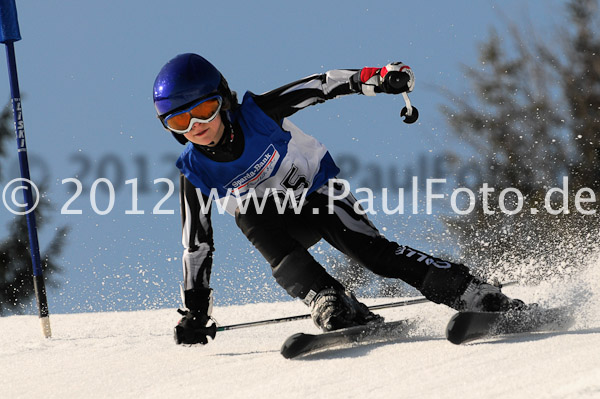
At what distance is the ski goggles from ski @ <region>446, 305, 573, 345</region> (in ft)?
4.91

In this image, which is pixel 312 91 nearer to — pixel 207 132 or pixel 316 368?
pixel 207 132

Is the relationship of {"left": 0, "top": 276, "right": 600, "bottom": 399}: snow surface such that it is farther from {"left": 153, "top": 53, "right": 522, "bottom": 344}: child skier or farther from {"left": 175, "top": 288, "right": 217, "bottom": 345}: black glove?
{"left": 153, "top": 53, "right": 522, "bottom": 344}: child skier

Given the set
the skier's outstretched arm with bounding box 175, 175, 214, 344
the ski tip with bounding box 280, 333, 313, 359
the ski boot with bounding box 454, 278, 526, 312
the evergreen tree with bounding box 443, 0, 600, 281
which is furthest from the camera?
the evergreen tree with bounding box 443, 0, 600, 281

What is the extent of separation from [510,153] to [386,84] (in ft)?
33.1

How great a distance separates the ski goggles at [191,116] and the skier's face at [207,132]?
25mm

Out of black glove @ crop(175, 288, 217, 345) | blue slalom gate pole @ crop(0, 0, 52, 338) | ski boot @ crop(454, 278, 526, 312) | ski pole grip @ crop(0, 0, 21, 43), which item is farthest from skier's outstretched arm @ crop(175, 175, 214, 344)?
ski pole grip @ crop(0, 0, 21, 43)

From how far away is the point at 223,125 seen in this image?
3648mm

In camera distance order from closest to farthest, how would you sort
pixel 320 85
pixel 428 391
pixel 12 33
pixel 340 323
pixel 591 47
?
1. pixel 428 391
2. pixel 340 323
3. pixel 320 85
4. pixel 12 33
5. pixel 591 47

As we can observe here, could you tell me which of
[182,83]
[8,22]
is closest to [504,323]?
[182,83]

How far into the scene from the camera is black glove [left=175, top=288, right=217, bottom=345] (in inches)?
152

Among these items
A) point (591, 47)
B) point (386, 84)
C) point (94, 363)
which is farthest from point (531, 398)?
point (591, 47)

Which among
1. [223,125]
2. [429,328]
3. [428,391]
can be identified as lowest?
[429,328]

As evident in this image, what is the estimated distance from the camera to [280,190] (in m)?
3.83

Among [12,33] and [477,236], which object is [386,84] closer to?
[12,33]
